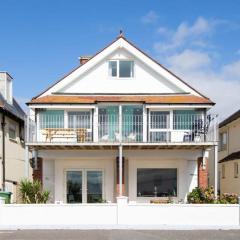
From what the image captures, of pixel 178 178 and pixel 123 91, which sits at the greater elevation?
pixel 123 91

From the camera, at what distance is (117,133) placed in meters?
23.6

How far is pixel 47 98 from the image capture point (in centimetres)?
2445

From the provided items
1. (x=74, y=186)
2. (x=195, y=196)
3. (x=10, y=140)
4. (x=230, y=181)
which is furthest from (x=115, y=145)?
(x=230, y=181)

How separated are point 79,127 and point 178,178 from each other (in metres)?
5.80

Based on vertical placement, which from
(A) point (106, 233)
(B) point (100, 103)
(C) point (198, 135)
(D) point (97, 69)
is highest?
(D) point (97, 69)

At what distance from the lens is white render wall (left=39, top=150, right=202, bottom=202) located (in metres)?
23.7

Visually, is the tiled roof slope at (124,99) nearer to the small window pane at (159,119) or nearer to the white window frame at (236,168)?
the small window pane at (159,119)

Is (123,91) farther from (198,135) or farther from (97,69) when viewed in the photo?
(198,135)

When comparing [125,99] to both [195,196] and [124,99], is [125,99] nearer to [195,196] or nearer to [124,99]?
[124,99]

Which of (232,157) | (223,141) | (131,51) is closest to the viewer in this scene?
(131,51)

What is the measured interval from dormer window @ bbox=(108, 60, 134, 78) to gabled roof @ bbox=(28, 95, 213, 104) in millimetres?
1364

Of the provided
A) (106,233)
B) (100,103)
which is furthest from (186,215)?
(100,103)

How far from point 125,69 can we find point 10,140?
8.22 m

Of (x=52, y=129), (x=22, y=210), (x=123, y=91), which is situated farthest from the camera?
(x=123, y=91)
